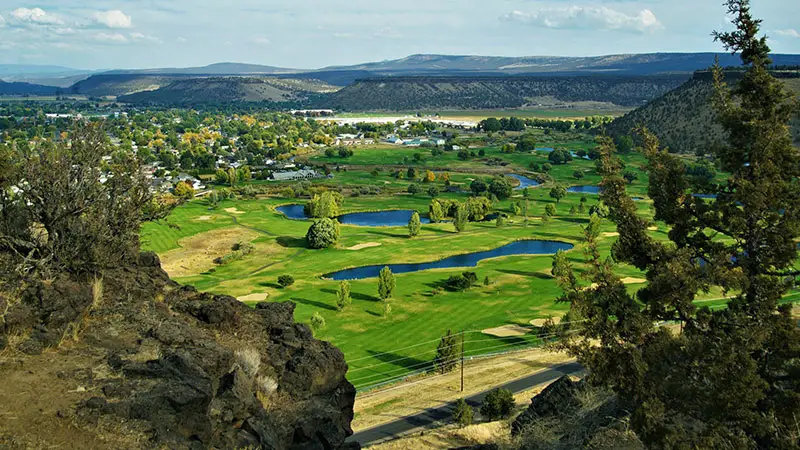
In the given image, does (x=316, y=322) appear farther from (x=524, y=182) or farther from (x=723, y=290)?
(x=524, y=182)

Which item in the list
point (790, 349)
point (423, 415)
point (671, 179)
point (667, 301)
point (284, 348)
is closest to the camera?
point (790, 349)

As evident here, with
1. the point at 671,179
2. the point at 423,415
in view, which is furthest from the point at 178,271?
the point at 671,179

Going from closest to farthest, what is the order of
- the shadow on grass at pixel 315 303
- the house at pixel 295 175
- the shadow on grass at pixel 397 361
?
the shadow on grass at pixel 397 361, the shadow on grass at pixel 315 303, the house at pixel 295 175

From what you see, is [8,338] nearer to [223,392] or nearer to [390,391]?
[223,392]

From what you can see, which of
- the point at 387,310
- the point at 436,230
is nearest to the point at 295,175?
the point at 436,230

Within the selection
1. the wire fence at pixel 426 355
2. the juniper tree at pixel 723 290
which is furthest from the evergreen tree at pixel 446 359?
the juniper tree at pixel 723 290

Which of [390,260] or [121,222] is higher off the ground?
[121,222]

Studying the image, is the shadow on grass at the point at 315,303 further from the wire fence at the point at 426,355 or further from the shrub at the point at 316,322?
the wire fence at the point at 426,355
